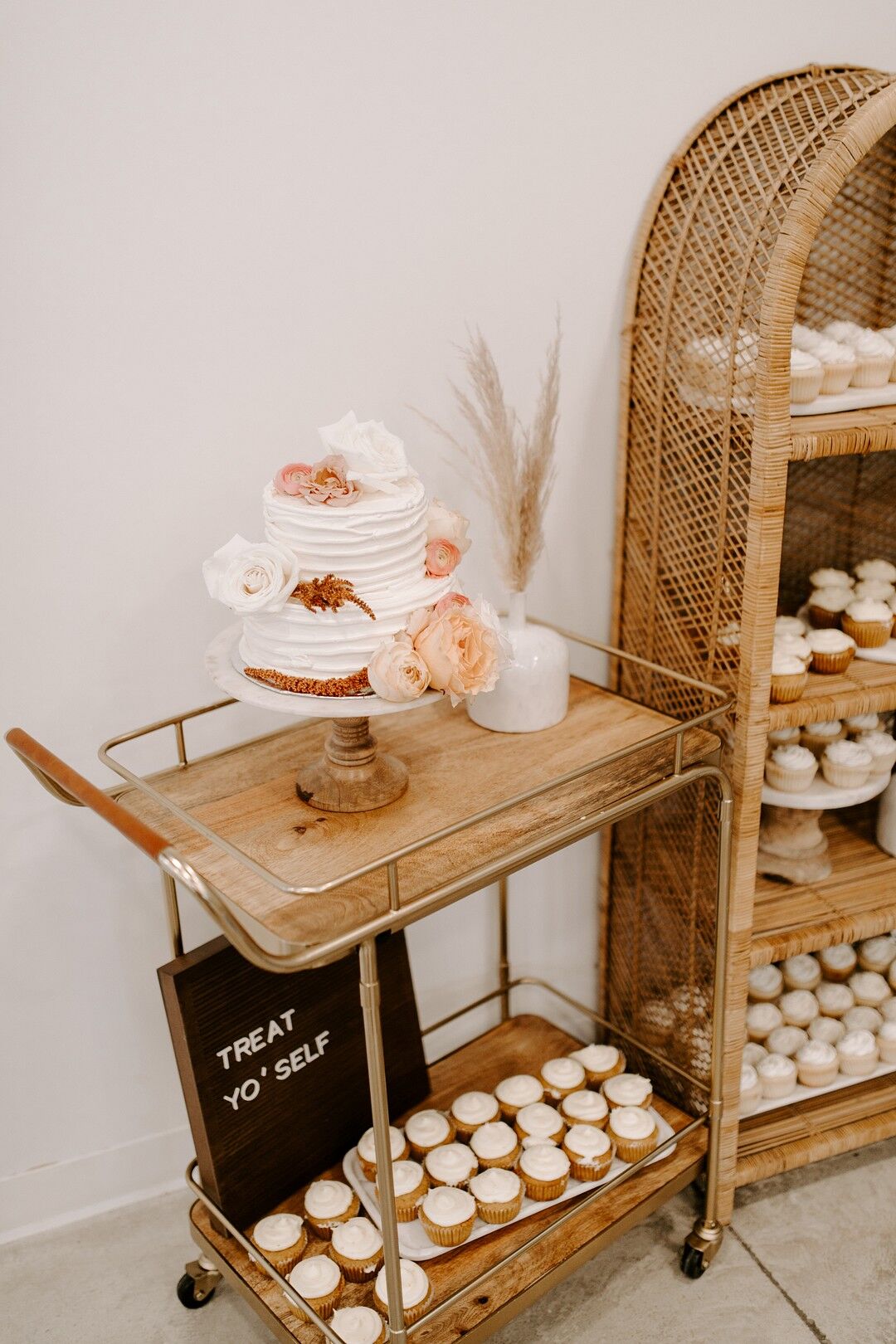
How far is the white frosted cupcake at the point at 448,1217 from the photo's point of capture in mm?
1461

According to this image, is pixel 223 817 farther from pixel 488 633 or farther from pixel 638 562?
pixel 638 562

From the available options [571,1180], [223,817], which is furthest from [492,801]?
Result: [571,1180]

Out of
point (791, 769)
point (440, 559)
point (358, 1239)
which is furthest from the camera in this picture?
point (791, 769)

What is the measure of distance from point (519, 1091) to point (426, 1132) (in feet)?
0.56

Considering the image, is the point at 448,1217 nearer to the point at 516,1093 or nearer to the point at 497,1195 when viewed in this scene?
the point at 497,1195

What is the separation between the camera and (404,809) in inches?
51.9

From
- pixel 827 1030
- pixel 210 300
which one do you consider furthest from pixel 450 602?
pixel 827 1030

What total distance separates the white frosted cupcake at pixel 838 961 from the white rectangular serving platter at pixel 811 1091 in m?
0.17

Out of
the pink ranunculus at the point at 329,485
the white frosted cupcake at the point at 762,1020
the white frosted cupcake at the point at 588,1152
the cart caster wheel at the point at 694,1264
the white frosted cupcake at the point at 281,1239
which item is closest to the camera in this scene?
the pink ranunculus at the point at 329,485

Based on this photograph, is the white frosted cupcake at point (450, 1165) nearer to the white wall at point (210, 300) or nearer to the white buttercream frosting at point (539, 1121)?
the white buttercream frosting at point (539, 1121)

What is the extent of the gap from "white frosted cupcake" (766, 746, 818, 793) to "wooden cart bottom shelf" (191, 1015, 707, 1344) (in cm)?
55

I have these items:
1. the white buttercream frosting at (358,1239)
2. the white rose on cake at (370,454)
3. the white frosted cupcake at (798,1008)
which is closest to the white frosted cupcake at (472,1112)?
the white buttercream frosting at (358,1239)

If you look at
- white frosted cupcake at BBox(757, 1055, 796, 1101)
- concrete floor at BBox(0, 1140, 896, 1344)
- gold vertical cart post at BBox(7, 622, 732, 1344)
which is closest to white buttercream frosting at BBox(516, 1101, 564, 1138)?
gold vertical cart post at BBox(7, 622, 732, 1344)

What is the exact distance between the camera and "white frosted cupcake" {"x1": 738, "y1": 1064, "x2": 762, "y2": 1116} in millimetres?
1787
